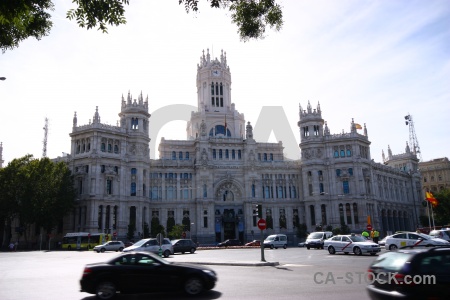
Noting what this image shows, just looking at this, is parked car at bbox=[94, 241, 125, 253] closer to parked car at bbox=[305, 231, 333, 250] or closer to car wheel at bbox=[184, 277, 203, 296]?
parked car at bbox=[305, 231, 333, 250]

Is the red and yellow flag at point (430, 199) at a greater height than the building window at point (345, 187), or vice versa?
the building window at point (345, 187)

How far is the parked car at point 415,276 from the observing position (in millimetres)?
8680

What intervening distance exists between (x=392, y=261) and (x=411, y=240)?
25.2 meters

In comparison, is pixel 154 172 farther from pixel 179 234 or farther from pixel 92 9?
pixel 92 9

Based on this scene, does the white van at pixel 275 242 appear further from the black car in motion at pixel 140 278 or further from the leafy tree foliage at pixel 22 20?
the leafy tree foliage at pixel 22 20

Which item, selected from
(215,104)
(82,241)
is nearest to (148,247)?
(82,241)

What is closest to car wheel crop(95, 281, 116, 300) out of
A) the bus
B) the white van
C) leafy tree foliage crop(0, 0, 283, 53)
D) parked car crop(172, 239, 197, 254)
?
leafy tree foliage crop(0, 0, 283, 53)

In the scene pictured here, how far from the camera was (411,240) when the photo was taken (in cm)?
3178

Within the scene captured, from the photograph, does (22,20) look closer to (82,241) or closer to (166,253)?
(166,253)

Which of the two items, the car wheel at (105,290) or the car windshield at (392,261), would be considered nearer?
the car windshield at (392,261)

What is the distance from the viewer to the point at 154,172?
247ft

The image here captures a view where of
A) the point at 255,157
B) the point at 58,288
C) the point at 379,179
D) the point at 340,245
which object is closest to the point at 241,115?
the point at 255,157

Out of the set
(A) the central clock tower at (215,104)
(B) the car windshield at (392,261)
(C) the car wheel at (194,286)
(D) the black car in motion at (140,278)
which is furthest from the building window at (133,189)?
(B) the car windshield at (392,261)

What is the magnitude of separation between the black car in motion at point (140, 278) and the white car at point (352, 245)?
21.3 metres
